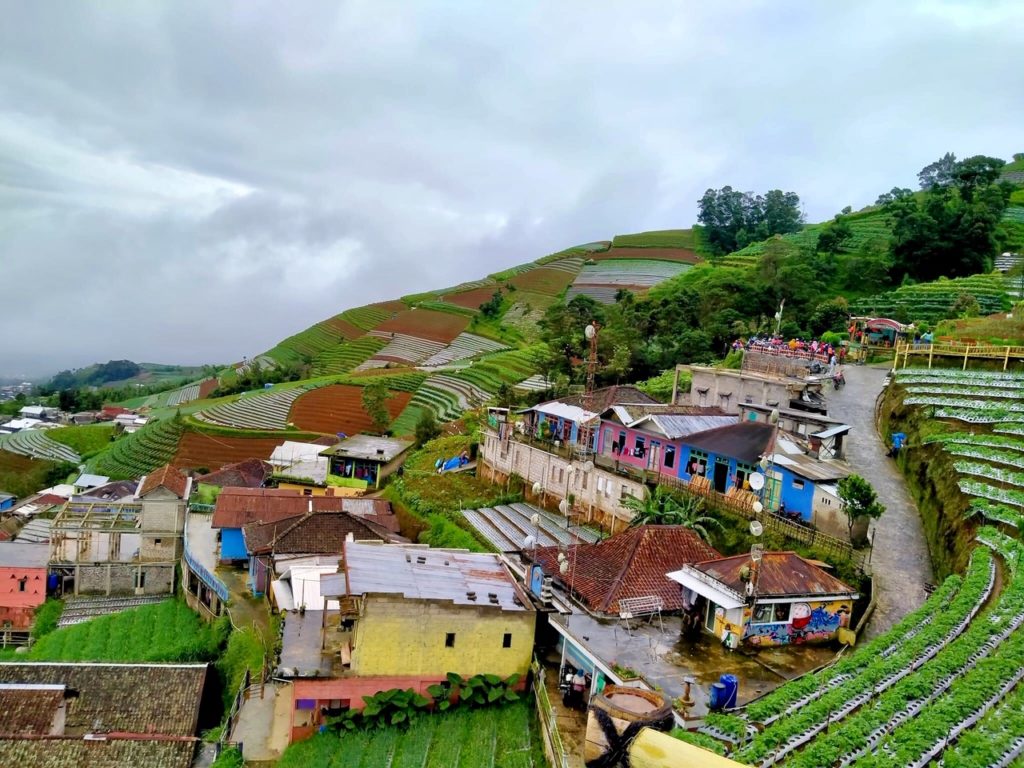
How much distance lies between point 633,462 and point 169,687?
48.3 ft

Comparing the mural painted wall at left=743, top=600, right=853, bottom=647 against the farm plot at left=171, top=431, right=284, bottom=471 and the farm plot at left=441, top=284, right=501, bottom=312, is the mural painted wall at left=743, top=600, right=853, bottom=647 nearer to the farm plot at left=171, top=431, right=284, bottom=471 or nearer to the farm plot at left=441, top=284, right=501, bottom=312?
the farm plot at left=171, top=431, right=284, bottom=471

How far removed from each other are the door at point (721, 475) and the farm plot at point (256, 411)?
35.6 metres

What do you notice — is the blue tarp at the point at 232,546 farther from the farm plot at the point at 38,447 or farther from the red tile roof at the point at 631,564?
the farm plot at the point at 38,447

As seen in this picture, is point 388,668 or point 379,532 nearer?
point 388,668

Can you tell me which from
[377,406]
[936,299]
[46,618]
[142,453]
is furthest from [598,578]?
[142,453]

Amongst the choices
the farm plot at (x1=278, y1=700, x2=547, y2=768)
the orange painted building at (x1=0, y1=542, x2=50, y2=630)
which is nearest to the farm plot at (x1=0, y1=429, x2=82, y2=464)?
the orange painted building at (x1=0, y1=542, x2=50, y2=630)

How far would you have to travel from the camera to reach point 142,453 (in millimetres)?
47375

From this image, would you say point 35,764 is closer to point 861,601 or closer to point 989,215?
point 861,601

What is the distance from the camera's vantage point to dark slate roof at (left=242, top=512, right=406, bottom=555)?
2331 cm

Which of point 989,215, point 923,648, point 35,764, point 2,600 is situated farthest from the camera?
point 989,215

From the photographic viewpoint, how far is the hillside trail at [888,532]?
14.6 metres

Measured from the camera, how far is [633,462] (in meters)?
23.2

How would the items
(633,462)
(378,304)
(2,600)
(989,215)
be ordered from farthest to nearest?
(378,304)
(989,215)
(2,600)
(633,462)

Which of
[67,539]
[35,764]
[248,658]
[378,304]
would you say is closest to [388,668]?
[248,658]
